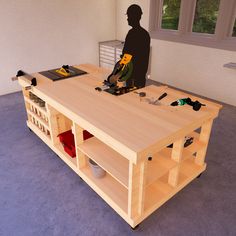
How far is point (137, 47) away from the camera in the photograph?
84.7 inches

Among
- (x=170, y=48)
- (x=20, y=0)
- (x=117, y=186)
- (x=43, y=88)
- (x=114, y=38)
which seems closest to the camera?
(x=117, y=186)

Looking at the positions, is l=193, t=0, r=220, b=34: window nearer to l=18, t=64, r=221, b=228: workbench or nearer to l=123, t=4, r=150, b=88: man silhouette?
l=123, t=4, r=150, b=88: man silhouette

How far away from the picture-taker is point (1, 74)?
3.68 meters

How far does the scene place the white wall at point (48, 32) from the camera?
3568 millimetres

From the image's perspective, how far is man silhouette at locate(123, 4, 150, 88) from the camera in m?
2.12

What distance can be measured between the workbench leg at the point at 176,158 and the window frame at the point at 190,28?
2249mm

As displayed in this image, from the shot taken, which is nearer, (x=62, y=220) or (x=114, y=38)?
(x=62, y=220)

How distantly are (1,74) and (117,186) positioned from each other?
290 cm

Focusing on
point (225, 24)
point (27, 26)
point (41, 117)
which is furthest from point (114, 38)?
point (41, 117)

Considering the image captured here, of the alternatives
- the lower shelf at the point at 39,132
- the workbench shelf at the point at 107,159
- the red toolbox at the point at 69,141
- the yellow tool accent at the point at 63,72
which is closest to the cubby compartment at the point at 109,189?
the workbench shelf at the point at 107,159

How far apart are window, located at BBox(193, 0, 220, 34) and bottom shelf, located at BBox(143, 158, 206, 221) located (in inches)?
95.2

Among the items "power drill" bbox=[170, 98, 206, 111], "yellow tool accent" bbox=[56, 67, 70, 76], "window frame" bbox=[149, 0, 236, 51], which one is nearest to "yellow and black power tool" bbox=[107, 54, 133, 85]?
"power drill" bbox=[170, 98, 206, 111]

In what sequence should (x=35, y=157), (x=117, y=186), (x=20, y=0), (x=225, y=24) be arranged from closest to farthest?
(x=117, y=186) → (x=35, y=157) → (x=225, y=24) → (x=20, y=0)

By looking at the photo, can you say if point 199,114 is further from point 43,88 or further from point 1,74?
point 1,74
